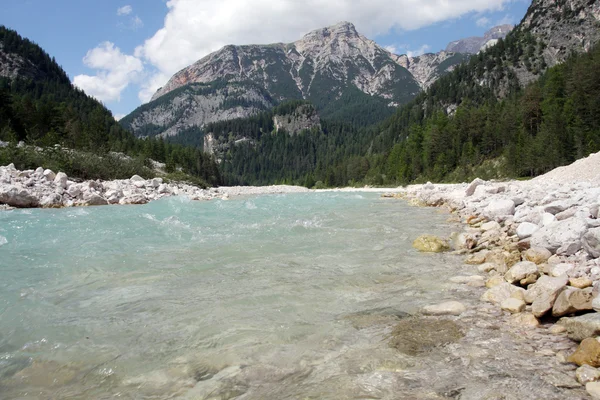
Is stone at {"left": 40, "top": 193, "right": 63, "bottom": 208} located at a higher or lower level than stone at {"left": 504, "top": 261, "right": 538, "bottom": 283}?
higher

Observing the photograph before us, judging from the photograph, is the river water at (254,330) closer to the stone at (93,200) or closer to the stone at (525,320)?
the stone at (525,320)

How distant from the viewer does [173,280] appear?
8.14 m

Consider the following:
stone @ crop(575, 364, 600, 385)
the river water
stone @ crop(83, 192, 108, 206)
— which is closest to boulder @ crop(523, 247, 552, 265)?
the river water

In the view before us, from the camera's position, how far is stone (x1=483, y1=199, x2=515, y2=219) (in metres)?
12.6

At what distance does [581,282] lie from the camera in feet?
19.0

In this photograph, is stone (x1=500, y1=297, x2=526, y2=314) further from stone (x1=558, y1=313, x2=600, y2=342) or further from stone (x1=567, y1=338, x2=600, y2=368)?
stone (x1=567, y1=338, x2=600, y2=368)

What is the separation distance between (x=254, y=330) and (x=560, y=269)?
5677mm

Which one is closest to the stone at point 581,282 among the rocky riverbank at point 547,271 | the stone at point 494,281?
the rocky riverbank at point 547,271

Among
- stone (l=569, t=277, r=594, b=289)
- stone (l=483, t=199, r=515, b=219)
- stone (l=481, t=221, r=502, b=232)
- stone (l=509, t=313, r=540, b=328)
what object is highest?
stone (l=483, t=199, r=515, b=219)

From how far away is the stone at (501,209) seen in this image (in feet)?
41.2

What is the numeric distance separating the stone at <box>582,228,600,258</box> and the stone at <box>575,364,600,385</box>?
373 cm

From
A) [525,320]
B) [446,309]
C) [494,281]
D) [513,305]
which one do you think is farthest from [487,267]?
[525,320]

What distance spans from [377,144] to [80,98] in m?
113

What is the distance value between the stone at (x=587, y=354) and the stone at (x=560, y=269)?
9.04ft
